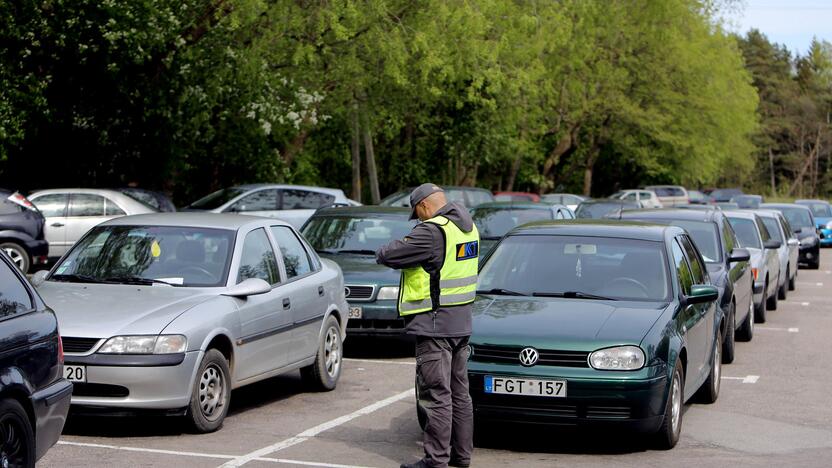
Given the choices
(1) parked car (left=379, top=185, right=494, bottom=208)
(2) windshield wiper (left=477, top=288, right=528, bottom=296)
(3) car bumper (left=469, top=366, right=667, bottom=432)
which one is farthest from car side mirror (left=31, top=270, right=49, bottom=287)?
(1) parked car (left=379, top=185, right=494, bottom=208)

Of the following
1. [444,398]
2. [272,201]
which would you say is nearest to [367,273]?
[444,398]

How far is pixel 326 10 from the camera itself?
24672 millimetres

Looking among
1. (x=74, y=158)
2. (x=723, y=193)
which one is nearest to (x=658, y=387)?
(x=74, y=158)

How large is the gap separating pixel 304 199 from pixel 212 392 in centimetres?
1709

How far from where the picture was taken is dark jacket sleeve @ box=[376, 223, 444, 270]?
7.51 meters

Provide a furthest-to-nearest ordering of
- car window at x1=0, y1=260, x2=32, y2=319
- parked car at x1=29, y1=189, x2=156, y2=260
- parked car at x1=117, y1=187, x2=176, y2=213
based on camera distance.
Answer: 1. parked car at x1=117, y1=187, x2=176, y2=213
2. parked car at x1=29, y1=189, x2=156, y2=260
3. car window at x1=0, y1=260, x2=32, y2=319

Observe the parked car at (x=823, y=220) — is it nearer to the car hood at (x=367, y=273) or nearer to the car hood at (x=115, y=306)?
the car hood at (x=367, y=273)

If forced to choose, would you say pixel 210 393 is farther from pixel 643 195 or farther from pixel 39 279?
pixel 643 195

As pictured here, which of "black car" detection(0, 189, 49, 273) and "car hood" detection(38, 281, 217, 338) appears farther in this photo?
"black car" detection(0, 189, 49, 273)

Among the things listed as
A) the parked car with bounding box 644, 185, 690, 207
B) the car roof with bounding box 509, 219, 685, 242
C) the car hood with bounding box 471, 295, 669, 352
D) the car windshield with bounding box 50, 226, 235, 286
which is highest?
the car roof with bounding box 509, 219, 685, 242

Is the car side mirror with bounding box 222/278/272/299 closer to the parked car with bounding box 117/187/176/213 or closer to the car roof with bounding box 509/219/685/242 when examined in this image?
the car roof with bounding box 509/219/685/242

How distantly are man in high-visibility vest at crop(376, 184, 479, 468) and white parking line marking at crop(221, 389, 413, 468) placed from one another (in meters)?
1.06

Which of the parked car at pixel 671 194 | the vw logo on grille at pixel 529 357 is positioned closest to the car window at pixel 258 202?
the vw logo on grille at pixel 529 357

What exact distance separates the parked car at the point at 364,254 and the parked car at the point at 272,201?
914 cm
